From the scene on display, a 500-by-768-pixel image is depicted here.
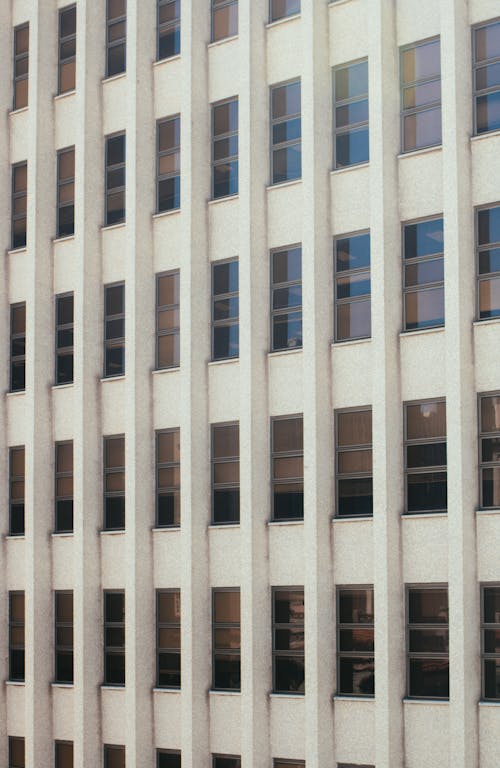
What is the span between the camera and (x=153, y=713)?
92.1 feet

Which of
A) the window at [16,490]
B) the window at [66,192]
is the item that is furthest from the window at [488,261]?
the window at [16,490]

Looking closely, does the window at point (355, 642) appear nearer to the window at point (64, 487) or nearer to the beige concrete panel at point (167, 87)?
the window at point (64, 487)

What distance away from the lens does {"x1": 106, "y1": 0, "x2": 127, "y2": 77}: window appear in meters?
30.8

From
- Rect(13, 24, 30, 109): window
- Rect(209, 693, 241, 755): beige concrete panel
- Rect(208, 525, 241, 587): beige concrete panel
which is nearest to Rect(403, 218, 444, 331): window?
Rect(208, 525, 241, 587): beige concrete panel

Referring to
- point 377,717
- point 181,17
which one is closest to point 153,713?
point 377,717

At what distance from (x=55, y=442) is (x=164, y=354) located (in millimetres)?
3732

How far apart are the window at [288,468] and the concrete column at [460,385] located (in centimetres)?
363

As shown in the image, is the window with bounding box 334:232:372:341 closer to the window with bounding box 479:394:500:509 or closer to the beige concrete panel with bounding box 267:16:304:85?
the window with bounding box 479:394:500:509

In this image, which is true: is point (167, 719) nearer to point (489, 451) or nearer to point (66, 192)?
point (489, 451)

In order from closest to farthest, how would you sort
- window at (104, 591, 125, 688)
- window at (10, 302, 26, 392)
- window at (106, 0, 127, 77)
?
window at (104, 591, 125, 688) < window at (106, 0, 127, 77) < window at (10, 302, 26, 392)

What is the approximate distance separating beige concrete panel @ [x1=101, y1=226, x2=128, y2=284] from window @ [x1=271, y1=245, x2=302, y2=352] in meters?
4.20

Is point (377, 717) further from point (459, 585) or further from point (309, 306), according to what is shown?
point (309, 306)

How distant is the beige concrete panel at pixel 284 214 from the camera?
88.3 ft

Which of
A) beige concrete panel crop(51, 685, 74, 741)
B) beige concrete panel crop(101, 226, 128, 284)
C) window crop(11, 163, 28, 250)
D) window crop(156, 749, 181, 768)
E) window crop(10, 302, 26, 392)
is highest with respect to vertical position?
window crop(11, 163, 28, 250)
